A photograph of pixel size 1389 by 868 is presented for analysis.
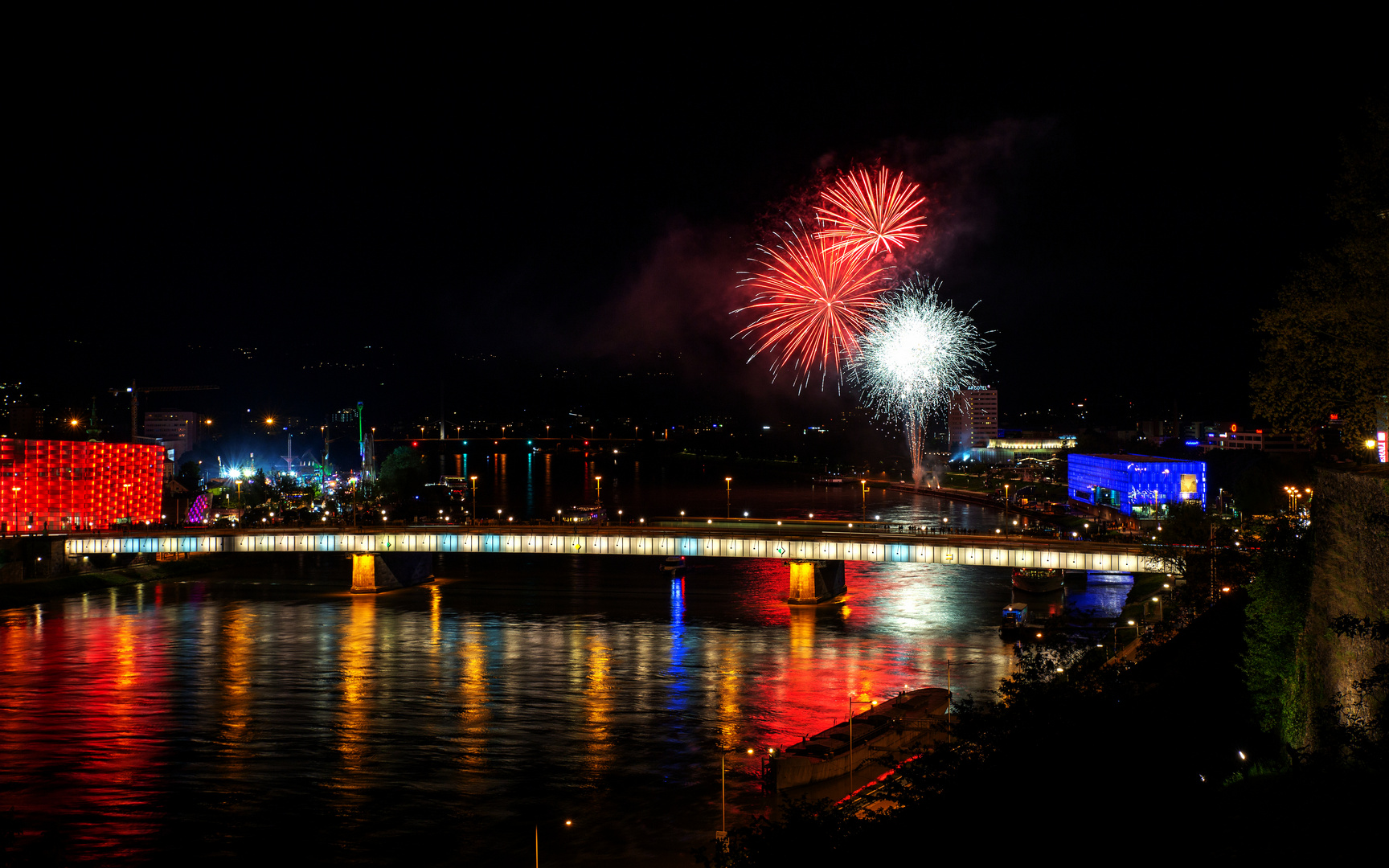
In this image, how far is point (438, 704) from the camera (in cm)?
3222

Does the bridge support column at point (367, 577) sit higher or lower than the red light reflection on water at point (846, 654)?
higher

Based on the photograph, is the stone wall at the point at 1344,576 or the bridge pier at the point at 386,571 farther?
the bridge pier at the point at 386,571

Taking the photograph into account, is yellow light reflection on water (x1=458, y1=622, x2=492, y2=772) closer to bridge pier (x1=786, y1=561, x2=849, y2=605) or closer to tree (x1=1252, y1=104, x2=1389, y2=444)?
bridge pier (x1=786, y1=561, x2=849, y2=605)

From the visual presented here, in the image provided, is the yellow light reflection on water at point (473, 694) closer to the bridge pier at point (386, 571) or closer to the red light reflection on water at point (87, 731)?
the red light reflection on water at point (87, 731)

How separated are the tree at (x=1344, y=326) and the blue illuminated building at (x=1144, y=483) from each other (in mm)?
50692

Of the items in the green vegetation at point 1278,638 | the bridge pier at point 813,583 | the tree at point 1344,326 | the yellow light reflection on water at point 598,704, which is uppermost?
the tree at point 1344,326

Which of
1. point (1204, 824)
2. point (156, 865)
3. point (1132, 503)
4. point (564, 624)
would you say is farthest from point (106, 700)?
point (1132, 503)

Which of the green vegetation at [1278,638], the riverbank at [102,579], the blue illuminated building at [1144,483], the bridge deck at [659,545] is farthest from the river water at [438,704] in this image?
the blue illuminated building at [1144,483]

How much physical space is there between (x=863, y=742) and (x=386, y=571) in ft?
129

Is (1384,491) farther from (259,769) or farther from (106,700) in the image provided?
(106,700)

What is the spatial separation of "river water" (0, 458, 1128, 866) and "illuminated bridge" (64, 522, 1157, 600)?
233 cm

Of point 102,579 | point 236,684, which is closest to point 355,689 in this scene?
point 236,684

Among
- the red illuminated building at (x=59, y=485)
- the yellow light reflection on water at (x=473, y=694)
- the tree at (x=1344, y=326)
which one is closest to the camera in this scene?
the tree at (x=1344, y=326)

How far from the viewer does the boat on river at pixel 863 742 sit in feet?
77.9
